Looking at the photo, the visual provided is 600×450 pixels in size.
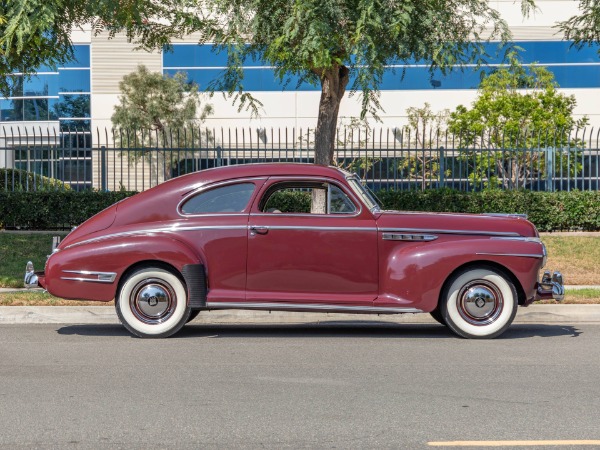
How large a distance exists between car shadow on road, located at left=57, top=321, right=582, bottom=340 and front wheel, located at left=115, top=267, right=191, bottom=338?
0.30 m

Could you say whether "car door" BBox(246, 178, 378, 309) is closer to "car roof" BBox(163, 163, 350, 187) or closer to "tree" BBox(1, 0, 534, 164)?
"car roof" BBox(163, 163, 350, 187)

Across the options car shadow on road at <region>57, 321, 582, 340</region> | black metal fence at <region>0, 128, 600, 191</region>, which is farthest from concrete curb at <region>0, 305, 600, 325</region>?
black metal fence at <region>0, 128, 600, 191</region>

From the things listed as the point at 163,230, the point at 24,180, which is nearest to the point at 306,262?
the point at 163,230

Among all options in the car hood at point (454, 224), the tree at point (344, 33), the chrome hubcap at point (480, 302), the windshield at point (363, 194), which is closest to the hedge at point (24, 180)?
the tree at point (344, 33)

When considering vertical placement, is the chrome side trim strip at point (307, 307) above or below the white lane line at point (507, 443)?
above

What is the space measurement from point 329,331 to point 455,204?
985cm

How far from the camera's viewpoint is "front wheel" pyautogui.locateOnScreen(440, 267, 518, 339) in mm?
9891

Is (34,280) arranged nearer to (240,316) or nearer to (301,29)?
(240,316)

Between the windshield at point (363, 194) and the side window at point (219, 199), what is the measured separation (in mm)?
1044

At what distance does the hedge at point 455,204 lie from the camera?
19.6 metres

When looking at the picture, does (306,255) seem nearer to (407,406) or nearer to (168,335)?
(168,335)

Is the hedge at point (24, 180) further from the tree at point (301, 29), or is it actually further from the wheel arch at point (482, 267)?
the wheel arch at point (482, 267)

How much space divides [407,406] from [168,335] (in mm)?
3877

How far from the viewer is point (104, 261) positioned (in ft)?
32.6
